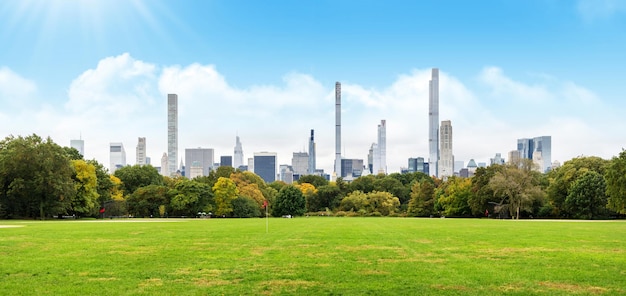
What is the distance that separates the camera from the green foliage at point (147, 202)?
8900 cm

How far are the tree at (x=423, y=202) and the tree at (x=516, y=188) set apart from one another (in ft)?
66.6

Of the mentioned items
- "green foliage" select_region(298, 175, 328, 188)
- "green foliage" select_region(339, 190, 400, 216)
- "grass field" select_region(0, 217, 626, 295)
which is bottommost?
"green foliage" select_region(339, 190, 400, 216)

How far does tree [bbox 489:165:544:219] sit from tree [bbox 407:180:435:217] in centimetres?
2030

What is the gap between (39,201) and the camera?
63344 mm

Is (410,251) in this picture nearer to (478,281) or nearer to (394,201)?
(478,281)

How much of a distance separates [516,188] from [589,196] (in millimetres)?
9830

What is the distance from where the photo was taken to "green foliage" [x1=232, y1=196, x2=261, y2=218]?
91.9 metres

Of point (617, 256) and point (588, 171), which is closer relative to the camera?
point (617, 256)

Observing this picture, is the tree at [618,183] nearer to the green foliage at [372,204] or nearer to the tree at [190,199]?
the green foliage at [372,204]

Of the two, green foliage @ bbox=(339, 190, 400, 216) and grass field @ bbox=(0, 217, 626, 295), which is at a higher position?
grass field @ bbox=(0, 217, 626, 295)

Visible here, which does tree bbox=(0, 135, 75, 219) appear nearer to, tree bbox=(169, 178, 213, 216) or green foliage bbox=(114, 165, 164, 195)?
tree bbox=(169, 178, 213, 216)

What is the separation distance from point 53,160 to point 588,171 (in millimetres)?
69027

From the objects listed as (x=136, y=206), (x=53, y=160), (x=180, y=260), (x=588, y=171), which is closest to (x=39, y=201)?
(x=53, y=160)

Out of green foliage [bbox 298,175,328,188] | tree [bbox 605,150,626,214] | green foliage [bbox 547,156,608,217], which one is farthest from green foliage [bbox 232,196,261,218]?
tree [bbox 605,150,626,214]
